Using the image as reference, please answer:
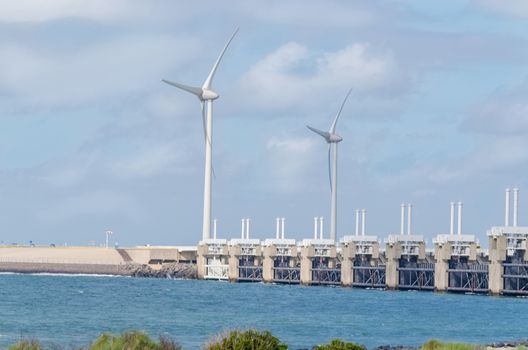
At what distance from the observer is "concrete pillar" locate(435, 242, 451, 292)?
138 meters

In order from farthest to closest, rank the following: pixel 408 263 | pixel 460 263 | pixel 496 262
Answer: pixel 408 263, pixel 460 263, pixel 496 262

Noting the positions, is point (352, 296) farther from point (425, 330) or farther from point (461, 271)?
point (425, 330)

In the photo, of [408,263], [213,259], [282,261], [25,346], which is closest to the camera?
[25,346]

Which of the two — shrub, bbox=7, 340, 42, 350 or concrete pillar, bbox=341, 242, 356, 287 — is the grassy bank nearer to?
shrub, bbox=7, 340, 42, 350

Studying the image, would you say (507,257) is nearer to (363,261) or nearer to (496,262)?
(496,262)

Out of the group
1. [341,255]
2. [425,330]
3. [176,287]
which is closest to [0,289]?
[176,287]

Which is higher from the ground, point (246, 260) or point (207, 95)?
point (207, 95)

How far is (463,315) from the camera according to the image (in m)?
105

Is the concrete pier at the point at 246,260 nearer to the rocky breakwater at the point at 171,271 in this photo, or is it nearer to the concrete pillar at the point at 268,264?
the concrete pillar at the point at 268,264

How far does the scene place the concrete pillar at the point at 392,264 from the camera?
145375mm

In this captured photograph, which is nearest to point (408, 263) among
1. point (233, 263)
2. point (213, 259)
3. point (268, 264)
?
point (268, 264)

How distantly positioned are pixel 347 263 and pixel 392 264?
33.9ft

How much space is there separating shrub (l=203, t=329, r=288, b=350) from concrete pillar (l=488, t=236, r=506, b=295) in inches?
3765

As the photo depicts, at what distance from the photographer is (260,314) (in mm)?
99750
